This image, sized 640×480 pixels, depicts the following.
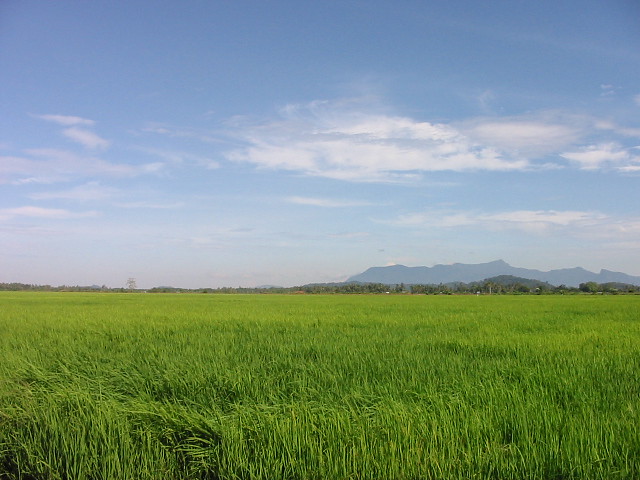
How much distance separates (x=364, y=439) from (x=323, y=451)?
308 millimetres

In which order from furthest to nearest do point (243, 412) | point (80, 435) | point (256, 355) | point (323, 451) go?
1. point (256, 355)
2. point (243, 412)
3. point (80, 435)
4. point (323, 451)

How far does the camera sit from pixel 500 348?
8.02 m

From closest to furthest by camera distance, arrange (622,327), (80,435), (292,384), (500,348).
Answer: (80,435)
(292,384)
(500,348)
(622,327)

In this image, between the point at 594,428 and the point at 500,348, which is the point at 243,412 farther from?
the point at 500,348

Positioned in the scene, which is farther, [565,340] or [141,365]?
[565,340]

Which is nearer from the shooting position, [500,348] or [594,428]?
[594,428]

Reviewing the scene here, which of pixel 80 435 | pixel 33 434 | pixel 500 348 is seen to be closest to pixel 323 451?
pixel 80 435

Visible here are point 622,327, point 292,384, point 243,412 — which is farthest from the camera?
point 622,327

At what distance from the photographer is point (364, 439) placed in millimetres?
3330

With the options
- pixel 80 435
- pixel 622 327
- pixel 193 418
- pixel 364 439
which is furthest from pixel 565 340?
pixel 80 435

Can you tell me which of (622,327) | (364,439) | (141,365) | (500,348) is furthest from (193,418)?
(622,327)

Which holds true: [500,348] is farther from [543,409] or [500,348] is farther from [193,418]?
[193,418]

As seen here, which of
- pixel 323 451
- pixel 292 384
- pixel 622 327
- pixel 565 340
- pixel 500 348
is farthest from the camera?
pixel 622 327

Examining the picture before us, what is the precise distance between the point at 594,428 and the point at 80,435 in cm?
402
